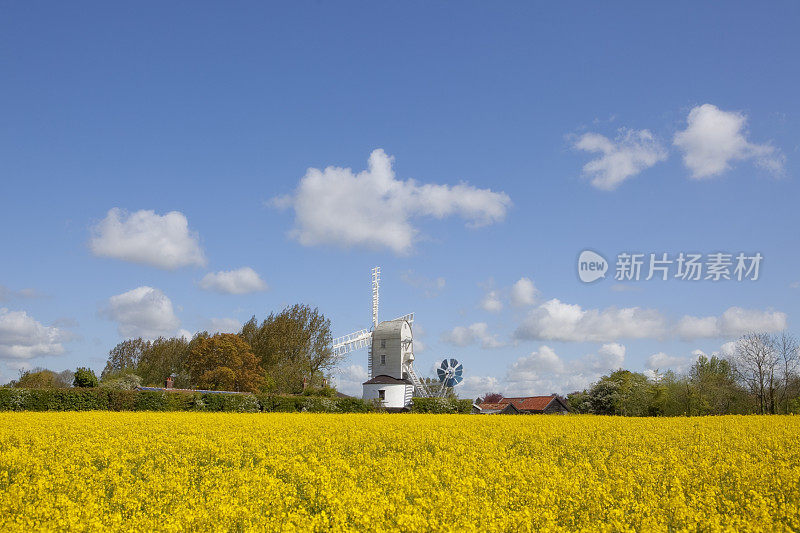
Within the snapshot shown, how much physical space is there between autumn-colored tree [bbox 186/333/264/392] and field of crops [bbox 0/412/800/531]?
4311 cm

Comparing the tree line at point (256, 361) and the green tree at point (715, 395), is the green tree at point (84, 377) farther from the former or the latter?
the green tree at point (715, 395)

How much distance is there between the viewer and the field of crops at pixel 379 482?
895 centimetres

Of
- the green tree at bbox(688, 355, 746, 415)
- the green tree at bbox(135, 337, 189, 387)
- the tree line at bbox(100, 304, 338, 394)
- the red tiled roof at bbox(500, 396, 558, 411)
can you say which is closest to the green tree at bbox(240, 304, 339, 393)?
the tree line at bbox(100, 304, 338, 394)

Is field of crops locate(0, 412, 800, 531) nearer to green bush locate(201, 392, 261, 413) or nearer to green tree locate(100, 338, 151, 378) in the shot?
green bush locate(201, 392, 261, 413)

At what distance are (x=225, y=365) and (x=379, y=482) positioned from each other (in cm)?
5902

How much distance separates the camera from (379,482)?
38.3 feet

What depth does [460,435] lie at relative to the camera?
72.8 ft

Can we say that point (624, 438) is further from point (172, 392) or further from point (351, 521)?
point (172, 392)

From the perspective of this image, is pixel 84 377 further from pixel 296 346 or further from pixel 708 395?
pixel 708 395

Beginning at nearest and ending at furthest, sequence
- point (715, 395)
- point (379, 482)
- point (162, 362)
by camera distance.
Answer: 1. point (379, 482)
2. point (715, 395)
3. point (162, 362)

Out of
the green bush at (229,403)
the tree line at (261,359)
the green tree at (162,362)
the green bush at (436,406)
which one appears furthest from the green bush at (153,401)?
the green tree at (162,362)

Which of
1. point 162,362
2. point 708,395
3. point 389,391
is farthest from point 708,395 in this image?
point 162,362

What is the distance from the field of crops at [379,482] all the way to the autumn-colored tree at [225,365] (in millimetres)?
43106

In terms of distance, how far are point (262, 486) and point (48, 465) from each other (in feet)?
22.6
